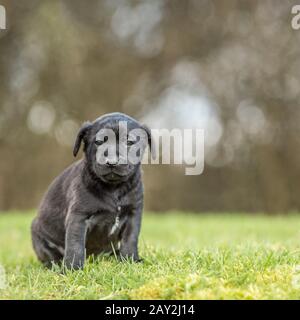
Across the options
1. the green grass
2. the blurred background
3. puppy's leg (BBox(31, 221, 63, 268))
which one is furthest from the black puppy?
the blurred background

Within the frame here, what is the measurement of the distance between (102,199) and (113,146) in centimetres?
54

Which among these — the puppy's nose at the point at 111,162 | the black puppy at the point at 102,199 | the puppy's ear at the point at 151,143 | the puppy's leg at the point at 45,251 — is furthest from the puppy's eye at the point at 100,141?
the puppy's leg at the point at 45,251

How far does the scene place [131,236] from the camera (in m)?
5.34

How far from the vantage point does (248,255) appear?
5125 mm

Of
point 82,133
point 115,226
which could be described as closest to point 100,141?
point 82,133

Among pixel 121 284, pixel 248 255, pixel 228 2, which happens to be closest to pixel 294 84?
pixel 228 2

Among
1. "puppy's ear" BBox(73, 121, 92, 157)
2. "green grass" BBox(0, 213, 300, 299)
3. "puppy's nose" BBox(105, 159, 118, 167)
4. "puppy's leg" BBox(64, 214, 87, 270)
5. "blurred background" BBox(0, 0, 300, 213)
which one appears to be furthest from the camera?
"blurred background" BBox(0, 0, 300, 213)

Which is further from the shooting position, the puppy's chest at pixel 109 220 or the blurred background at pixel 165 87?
the blurred background at pixel 165 87

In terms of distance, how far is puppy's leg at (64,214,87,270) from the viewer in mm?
5047

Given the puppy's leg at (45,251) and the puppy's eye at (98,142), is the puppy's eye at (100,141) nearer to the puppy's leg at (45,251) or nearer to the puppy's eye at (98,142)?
the puppy's eye at (98,142)

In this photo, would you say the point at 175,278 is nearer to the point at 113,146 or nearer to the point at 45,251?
the point at 113,146

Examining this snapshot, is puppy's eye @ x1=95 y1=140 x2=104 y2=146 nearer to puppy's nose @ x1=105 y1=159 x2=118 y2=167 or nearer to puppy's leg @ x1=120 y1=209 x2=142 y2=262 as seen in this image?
puppy's nose @ x1=105 y1=159 x2=118 y2=167

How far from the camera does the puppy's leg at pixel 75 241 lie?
5047 millimetres

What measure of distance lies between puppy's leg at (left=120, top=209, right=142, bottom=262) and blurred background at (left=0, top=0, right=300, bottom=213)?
1095cm
